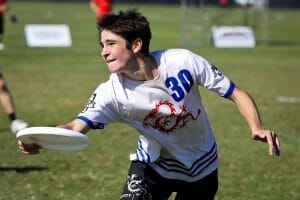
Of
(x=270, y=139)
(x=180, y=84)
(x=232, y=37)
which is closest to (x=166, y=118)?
(x=180, y=84)

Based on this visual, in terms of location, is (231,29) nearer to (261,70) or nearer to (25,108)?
(261,70)

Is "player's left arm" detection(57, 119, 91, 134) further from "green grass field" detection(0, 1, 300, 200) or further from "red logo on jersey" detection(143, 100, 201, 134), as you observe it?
"green grass field" detection(0, 1, 300, 200)

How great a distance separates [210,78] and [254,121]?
0.42 metres

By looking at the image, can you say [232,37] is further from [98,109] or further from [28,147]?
[28,147]

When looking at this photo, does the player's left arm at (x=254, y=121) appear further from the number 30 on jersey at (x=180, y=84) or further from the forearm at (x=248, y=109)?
the number 30 on jersey at (x=180, y=84)

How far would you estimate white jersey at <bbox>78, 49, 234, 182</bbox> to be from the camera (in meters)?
4.50

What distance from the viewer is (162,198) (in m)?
4.74

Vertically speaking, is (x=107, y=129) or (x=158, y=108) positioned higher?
(x=158, y=108)

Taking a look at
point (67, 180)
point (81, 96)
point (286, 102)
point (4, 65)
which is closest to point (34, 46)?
point (4, 65)

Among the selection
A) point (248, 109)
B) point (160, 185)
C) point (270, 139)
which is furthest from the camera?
point (160, 185)

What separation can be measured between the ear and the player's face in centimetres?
5

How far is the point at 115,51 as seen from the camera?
4402 millimetres

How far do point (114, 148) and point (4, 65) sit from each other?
10610 millimetres

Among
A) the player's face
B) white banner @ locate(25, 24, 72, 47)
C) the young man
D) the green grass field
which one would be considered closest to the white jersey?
the young man
